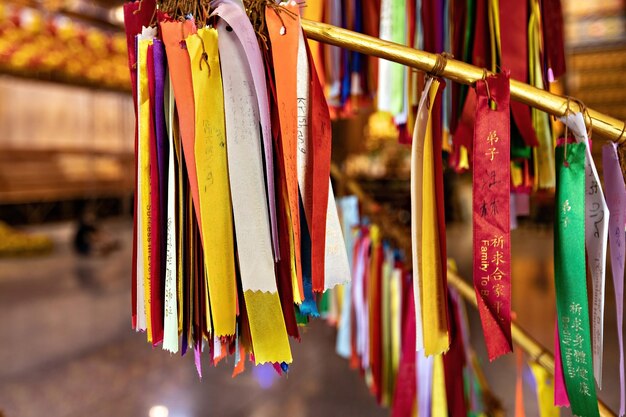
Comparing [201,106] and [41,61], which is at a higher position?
[41,61]

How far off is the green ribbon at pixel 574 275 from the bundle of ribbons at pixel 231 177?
246 millimetres

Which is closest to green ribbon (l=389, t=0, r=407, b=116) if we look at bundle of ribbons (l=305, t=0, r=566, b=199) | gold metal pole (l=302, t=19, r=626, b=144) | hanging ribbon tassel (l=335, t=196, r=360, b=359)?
bundle of ribbons (l=305, t=0, r=566, b=199)

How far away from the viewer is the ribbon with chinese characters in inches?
23.0

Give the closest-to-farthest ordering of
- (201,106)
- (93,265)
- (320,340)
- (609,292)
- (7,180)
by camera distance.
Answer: (201,106) < (320,340) < (609,292) < (93,265) < (7,180)

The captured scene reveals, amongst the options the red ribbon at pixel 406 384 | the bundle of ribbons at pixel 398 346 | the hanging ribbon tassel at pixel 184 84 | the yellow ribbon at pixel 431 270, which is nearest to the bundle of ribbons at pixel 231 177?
the hanging ribbon tassel at pixel 184 84

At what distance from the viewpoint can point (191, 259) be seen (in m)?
0.59

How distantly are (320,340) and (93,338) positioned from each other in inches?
38.2

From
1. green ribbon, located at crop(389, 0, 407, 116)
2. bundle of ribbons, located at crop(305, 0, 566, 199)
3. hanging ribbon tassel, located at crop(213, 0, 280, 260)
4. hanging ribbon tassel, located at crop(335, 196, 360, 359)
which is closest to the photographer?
hanging ribbon tassel, located at crop(213, 0, 280, 260)

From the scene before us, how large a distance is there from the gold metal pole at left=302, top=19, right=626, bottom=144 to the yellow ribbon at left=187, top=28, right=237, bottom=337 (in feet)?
0.40

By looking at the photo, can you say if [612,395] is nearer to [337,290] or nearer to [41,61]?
[337,290]

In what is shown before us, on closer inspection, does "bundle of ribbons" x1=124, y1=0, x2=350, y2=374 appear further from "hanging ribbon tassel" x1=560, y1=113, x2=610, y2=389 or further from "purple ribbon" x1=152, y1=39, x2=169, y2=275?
"hanging ribbon tassel" x1=560, y1=113, x2=610, y2=389

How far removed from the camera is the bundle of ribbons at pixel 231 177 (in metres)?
0.56

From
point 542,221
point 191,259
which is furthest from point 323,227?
point 542,221

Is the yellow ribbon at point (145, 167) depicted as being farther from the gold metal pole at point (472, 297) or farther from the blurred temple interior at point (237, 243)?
the gold metal pole at point (472, 297)
